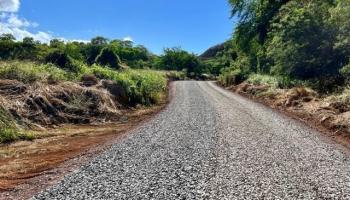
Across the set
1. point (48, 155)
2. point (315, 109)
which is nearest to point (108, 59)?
point (315, 109)

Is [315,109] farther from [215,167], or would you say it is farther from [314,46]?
[215,167]

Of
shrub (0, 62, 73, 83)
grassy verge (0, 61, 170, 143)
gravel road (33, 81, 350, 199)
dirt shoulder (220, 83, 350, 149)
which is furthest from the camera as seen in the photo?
shrub (0, 62, 73, 83)

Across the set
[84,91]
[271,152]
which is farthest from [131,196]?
[84,91]

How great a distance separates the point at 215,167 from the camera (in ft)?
31.1

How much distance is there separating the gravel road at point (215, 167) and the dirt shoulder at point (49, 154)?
49 cm

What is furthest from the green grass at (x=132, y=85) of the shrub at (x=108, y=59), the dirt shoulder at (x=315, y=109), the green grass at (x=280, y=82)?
the shrub at (x=108, y=59)

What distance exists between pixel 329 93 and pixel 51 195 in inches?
701

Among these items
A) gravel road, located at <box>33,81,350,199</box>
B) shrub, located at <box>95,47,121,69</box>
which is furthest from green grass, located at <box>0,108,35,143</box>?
shrub, located at <box>95,47,121,69</box>

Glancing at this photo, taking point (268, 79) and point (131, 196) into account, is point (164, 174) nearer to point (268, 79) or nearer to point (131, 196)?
point (131, 196)

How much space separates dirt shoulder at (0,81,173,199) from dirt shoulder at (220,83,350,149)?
7305 mm

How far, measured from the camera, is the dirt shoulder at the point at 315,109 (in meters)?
14.7

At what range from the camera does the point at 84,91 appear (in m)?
19.1

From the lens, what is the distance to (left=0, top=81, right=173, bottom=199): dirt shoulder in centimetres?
841

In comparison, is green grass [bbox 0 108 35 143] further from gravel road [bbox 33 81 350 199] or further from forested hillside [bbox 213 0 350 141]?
forested hillside [bbox 213 0 350 141]
